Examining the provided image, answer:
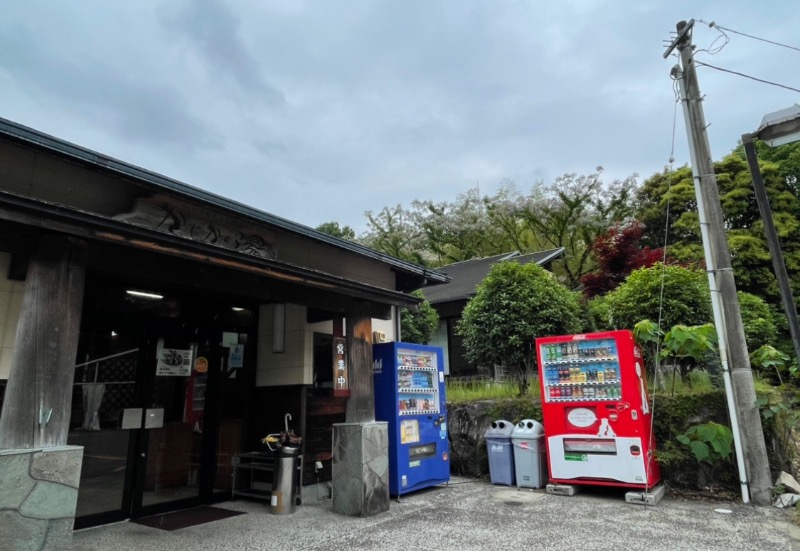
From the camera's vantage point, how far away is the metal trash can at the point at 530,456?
6.04 m

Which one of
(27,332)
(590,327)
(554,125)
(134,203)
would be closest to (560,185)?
(554,125)

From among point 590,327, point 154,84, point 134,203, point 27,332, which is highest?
point 154,84

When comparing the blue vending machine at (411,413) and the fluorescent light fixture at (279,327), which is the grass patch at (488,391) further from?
the fluorescent light fixture at (279,327)

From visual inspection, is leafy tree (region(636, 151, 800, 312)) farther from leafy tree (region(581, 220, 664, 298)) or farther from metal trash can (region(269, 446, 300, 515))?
metal trash can (region(269, 446, 300, 515))

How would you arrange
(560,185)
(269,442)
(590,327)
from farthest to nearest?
(560,185), (590,327), (269,442)

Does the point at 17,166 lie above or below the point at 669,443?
above

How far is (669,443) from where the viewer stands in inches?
219

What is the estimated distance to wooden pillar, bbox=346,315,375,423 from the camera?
5.06 meters

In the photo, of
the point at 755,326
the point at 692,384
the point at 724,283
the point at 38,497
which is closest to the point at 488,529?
the point at 38,497

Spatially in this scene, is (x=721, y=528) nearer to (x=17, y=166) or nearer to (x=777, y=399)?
(x=777, y=399)

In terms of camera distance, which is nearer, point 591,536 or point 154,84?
point 591,536

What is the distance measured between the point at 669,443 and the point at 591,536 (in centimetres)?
224

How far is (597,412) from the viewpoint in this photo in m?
5.54

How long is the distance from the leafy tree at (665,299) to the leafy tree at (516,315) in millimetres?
1010
